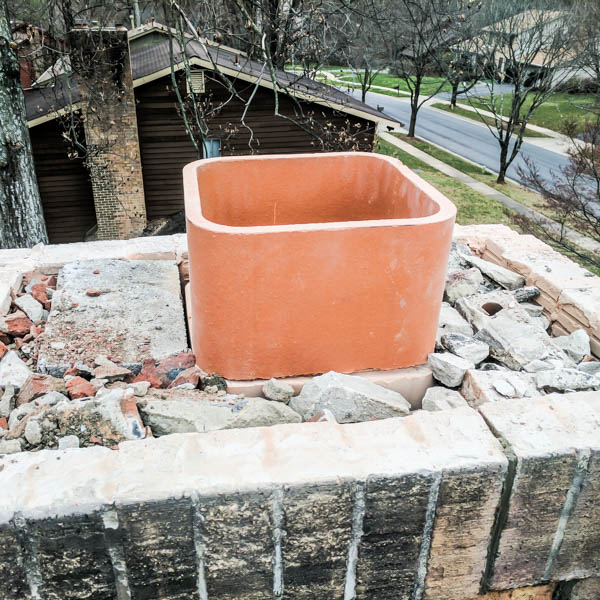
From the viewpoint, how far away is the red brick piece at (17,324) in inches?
181

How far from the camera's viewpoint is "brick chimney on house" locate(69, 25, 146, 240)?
41.8 feet

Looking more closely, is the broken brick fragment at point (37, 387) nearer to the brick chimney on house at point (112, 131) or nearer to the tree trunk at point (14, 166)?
the tree trunk at point (14, 166)

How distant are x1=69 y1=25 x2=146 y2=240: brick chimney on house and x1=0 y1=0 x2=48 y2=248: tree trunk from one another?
3899mm

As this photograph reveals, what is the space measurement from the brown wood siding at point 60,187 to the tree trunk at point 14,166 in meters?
6.35

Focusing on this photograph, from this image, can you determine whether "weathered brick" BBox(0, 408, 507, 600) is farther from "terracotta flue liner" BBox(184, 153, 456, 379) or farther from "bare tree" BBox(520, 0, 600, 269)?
"bare tree" BBox(520, 0, 600, 269)

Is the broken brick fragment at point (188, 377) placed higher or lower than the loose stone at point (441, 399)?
higher

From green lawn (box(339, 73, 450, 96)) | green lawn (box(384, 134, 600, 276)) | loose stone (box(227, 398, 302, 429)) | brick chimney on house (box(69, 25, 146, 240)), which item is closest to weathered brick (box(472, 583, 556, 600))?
loose stone (box(227, 398, 302, 429))

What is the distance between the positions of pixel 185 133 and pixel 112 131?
202 centimetres

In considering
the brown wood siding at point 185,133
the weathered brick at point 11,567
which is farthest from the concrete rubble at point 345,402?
the brown wood siding at point 185,133

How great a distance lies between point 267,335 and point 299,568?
1.58m

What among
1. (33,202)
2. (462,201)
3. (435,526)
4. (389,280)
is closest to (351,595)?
(435,526)

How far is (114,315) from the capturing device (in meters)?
4.82

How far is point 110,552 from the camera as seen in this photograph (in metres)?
2.56

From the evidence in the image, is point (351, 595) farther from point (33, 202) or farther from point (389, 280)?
point (33, 202)
